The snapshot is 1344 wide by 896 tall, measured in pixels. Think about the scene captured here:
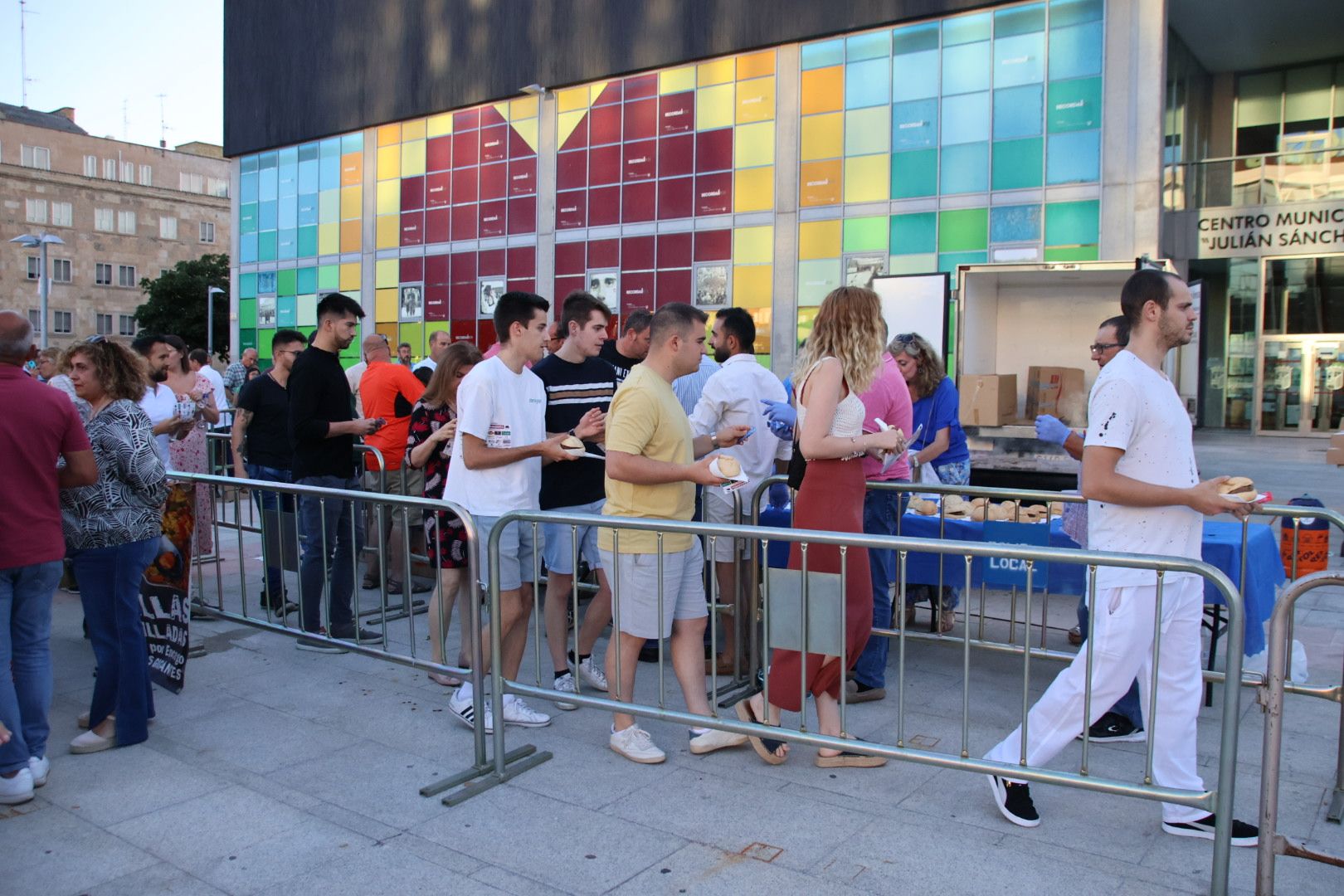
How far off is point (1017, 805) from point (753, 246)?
20.9 m

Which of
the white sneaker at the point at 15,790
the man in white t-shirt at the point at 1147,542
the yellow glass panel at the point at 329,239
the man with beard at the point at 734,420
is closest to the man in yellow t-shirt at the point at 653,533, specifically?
the man with beard at the point at 734,420

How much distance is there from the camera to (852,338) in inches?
171

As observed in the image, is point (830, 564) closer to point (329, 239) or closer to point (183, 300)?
point (329, 239)

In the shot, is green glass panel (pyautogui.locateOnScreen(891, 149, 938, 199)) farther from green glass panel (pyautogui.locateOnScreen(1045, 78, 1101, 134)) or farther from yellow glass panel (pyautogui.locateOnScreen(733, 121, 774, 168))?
yellow glass panel (pyautogui.locateOnScreen(733, 121, 774, 168))

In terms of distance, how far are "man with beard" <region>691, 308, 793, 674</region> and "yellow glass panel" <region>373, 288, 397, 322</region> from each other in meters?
26.9

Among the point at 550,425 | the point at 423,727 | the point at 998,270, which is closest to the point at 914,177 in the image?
the point at 998,270

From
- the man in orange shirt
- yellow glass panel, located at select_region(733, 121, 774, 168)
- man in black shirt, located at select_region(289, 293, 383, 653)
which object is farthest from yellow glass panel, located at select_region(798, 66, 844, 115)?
man in black shirt, located at select_region(289, 293, 383, 653)

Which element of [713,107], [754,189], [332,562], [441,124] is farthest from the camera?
[441,124]

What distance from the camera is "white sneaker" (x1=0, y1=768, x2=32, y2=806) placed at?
4.12 m

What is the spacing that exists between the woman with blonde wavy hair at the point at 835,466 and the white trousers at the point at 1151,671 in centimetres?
88

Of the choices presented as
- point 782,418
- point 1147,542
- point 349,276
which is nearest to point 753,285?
point 349,276

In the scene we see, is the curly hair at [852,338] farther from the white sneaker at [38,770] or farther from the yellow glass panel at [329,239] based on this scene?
the yellow glass panel at [329,239]

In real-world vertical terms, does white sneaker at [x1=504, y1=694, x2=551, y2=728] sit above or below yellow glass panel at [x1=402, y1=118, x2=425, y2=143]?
below

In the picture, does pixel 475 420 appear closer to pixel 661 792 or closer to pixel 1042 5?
pixel 661 792
